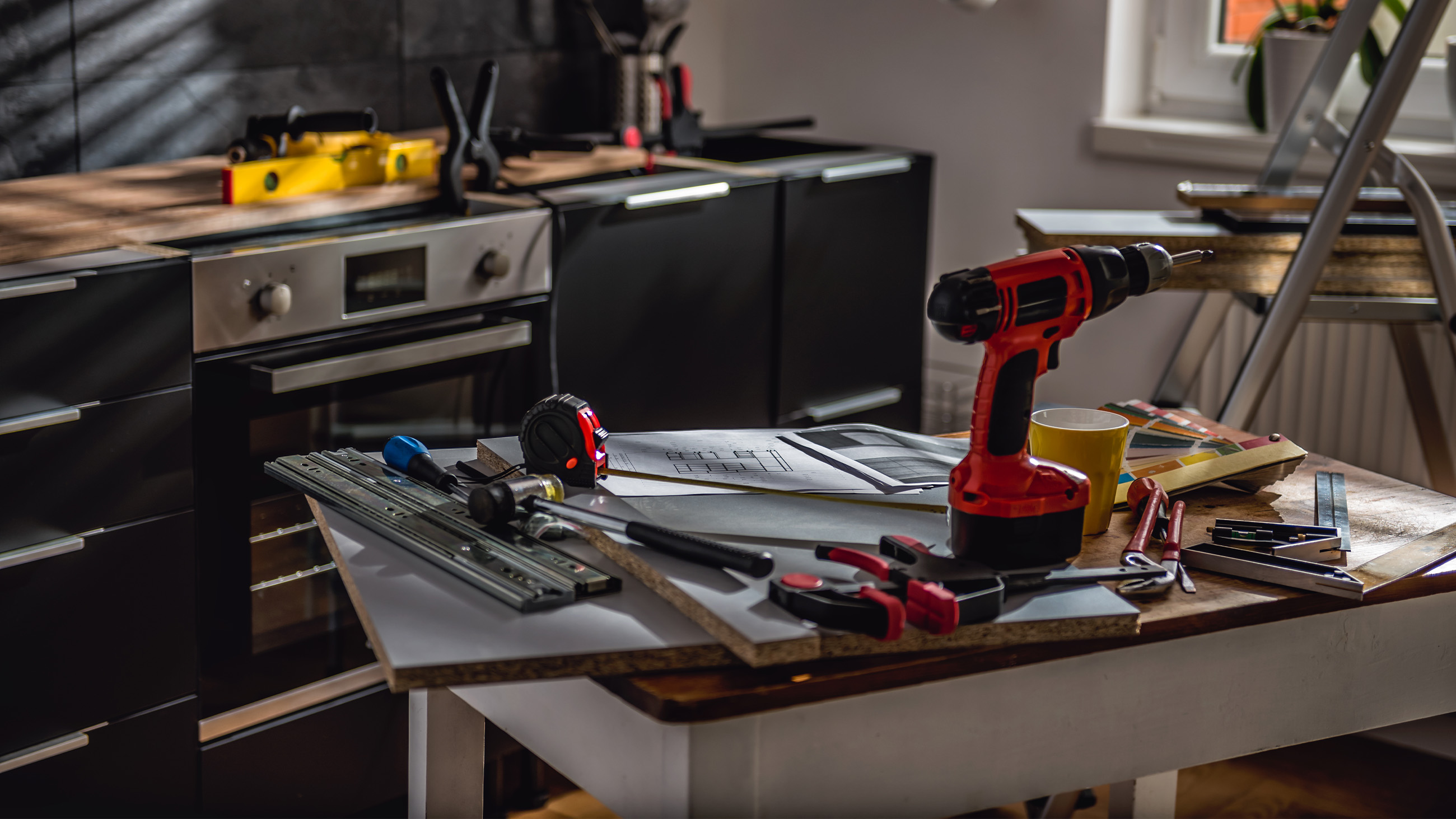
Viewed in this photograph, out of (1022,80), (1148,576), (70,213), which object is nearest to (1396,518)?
(1148,576)

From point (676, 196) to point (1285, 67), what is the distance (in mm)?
1269

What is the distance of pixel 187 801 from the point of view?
1.98 meters

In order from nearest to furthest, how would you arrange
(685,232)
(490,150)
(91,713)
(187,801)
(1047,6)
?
(91,713) < (187,801) < (490,150) < (685,232) < (1047,6)

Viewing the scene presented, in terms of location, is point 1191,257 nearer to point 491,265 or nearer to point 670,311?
point 491,265

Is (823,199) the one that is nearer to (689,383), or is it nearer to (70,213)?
(689,383)

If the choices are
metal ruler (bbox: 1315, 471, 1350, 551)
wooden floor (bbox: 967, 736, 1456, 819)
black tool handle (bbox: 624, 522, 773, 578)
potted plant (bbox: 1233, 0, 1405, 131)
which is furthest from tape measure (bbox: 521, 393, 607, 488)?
potted plant (bbox: 1233, 0, 1405, 131)

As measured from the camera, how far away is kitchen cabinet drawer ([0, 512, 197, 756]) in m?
1.75

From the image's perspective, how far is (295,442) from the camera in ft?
6.68

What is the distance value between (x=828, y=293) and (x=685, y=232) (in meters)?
0.43

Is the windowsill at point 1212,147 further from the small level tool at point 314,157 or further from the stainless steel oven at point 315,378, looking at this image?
the small level tool at point 314,157

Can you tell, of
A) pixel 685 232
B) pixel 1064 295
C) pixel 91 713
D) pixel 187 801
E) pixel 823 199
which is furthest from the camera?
pixel 823 199

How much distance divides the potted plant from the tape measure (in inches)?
77.5

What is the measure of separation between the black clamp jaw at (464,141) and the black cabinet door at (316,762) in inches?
32.2

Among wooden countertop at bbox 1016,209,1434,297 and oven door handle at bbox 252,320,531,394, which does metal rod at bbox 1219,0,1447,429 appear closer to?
wooden countertop at bbox 1016,209,1434,297
